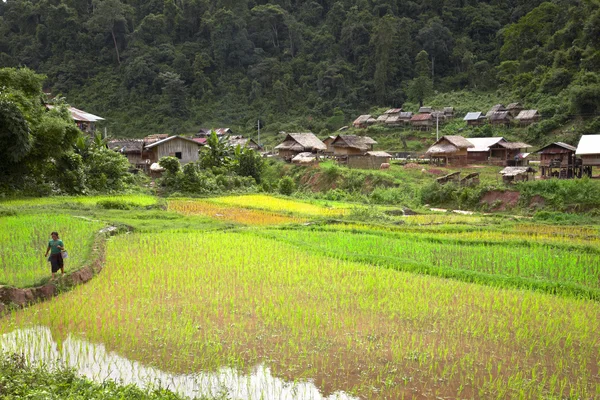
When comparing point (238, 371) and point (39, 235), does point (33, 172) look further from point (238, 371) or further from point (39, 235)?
point (238, 371)

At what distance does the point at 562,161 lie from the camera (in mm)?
27781

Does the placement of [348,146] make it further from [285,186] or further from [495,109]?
[495,109]

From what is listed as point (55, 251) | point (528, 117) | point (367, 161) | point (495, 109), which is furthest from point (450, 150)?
point (55, 251)

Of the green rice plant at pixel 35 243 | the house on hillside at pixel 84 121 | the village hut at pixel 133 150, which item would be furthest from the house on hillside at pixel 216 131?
the green rice plant at pixel 35 243

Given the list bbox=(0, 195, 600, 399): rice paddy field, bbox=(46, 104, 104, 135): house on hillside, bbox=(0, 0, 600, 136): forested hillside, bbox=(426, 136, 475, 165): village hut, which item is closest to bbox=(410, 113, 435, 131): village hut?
bbox=(0, 0, 600, 136): forested hillside

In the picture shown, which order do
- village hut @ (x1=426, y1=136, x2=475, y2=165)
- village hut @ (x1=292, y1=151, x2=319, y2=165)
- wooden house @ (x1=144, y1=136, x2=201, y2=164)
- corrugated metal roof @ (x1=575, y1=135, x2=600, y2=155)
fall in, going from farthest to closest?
village hut @ (x1=292, y1=151, x2=319, y2=165) < village hut @ (x1=426, y1=136, x2=475, y2=165) < wooden house @ (x1=144, y1=136, x2=201, y2=164) < corrugated metal roof @ (x1=575, y1=135, x2=600, y2=155)

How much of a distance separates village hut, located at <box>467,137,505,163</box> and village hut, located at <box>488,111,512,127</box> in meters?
7.63

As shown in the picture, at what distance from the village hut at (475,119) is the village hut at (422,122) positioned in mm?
4174

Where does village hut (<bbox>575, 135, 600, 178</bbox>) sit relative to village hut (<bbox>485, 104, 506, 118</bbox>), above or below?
below

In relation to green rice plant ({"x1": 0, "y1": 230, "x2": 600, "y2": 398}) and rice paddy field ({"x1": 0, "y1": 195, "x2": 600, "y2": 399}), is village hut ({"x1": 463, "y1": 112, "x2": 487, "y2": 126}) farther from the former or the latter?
green rice plant ({"x1": 0, "y1": 230, "x2": 600, "y2": 398})

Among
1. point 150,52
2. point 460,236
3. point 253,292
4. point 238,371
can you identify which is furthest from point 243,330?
point 150,52

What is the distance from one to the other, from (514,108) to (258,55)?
35.2 meters

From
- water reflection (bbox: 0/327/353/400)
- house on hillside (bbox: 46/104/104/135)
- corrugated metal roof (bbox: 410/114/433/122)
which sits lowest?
water reflection (bbox: 0/327/353/400)

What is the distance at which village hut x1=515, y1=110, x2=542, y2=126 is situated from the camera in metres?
41.2
